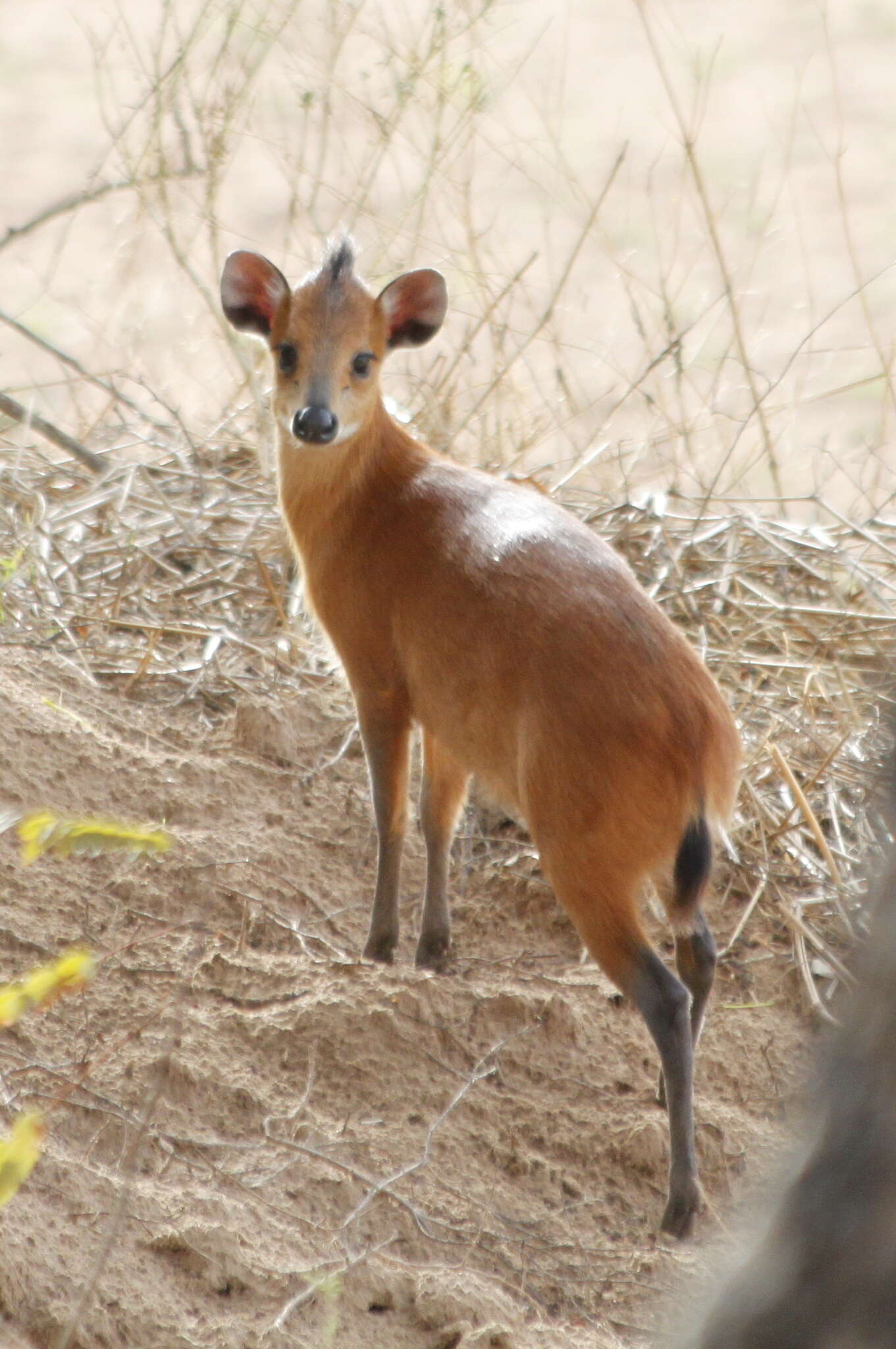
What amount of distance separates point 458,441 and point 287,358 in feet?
7.88

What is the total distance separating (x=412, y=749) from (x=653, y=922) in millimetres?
1119

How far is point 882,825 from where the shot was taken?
5.50 ft

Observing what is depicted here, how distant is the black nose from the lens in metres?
4.21

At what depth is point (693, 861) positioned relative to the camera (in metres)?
3.48

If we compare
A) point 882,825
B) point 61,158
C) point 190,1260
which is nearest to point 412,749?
point 190,1260

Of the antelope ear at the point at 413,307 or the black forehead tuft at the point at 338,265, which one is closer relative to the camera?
the black forehead tuft at the point at 338,265

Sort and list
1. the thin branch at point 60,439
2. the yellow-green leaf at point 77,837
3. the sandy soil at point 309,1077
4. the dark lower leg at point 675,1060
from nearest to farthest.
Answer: the yellow-green leaf at point 77,837, the sandy soil at point 309,1077, the dark lower leg at point 675,1060, the thin branch at point 60,439

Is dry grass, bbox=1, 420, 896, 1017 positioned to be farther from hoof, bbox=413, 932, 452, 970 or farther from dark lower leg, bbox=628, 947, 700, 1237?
dark lower leg, bbox=628, 947, 700, 1237

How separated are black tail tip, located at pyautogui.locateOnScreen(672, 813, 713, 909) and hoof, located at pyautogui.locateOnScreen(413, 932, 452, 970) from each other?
3.37ft

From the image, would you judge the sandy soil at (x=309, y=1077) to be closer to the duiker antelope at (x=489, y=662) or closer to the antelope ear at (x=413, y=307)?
the duiker antelope at (x=489, y=662)

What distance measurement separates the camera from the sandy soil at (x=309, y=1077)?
2820mm

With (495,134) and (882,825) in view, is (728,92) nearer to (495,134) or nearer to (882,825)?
(495,134)

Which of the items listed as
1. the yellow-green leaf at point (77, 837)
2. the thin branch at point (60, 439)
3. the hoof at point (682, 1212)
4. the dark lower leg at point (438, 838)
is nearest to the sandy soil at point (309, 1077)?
the hoof at point (682, 1212)

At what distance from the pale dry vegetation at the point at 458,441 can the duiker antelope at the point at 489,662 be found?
1.39 feet
